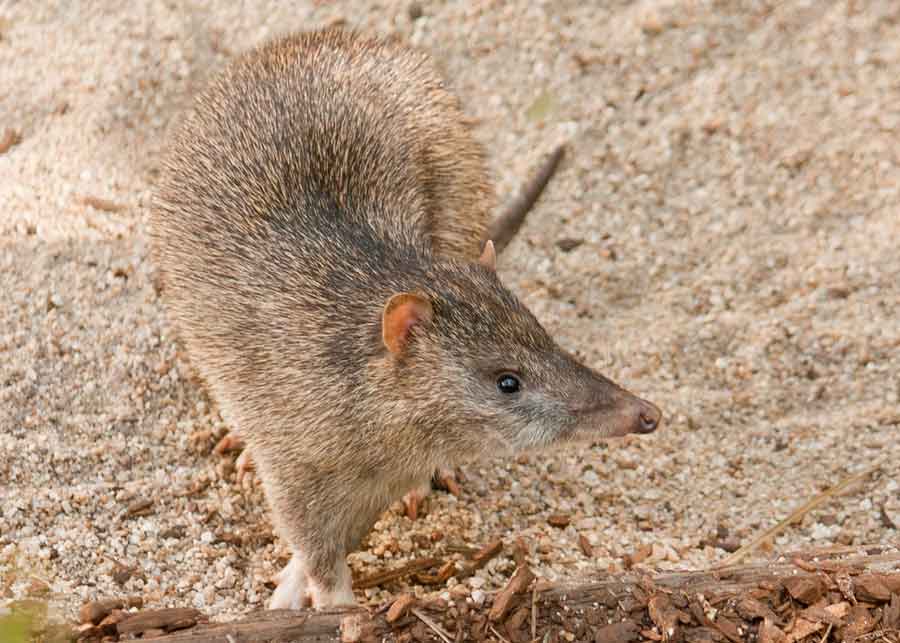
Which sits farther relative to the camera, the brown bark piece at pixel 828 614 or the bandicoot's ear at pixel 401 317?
the bandicoot's ear at pixel 401 317

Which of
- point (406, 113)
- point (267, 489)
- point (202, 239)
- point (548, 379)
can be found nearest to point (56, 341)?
point (202, 239)

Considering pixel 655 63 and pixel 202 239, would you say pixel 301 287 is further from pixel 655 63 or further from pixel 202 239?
pixel 655 63

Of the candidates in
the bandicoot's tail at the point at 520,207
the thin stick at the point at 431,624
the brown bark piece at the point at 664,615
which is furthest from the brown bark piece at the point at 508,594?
the bandicoot's tail at the point at 520,207

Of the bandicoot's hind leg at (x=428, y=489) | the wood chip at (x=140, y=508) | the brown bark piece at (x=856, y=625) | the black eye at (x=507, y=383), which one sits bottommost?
the bandicoot's hind leg at (x=428, y=489)

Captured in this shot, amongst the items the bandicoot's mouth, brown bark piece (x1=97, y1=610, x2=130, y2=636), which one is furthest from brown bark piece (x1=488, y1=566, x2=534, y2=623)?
brown bark piece (x1=97, y1=610, x2=130, y2=636)

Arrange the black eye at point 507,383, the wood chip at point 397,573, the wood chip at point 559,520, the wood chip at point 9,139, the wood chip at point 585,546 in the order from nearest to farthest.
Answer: the black eye at point 507,383 → the wood chip at point 397,573 → the wood chip at point 585,546 → the wood chip at point 559,520 → the wood chip at point 9,139

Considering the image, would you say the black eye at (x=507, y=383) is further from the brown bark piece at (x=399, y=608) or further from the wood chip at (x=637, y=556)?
the wood chip at (x=637, y=556)

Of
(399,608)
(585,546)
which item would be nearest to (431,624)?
(399,608)
